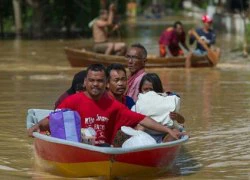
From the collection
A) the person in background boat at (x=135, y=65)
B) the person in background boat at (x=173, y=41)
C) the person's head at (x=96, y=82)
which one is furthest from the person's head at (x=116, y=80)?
the person in background boat at (x=173, y=41)

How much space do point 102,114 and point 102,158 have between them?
73 cm

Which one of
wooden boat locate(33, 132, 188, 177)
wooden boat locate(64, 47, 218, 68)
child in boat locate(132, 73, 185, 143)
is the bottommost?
wooden boat locate(64, 47, 218, 68)

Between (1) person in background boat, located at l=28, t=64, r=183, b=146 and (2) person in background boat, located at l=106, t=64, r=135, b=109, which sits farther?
(2) person in background boat, located at l=106, t=64, r=135, b=109

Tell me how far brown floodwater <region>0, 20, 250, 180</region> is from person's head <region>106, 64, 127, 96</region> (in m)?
1.03

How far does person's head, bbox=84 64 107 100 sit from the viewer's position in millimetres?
7930

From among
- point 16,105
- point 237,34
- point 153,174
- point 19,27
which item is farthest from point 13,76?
point 237,34

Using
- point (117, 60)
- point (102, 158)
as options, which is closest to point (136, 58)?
point (102, 158)

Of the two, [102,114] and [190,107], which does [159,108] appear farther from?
[190,107]

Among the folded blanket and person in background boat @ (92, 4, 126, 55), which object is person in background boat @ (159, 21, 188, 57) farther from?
the folded blanket

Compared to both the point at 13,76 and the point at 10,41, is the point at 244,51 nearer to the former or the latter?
the point at 13,76

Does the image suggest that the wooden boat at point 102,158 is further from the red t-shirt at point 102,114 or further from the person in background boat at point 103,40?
the person in background boat at point 103,40

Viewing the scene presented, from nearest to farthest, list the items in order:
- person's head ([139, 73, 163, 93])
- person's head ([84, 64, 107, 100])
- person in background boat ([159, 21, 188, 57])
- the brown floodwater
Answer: person's head ([84, 64, 107, 100]) → person's head ([139, 73, 163, 93]) → the brown floodwater → person in background boat ([159, 21, 188, 57])

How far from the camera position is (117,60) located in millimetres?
20094

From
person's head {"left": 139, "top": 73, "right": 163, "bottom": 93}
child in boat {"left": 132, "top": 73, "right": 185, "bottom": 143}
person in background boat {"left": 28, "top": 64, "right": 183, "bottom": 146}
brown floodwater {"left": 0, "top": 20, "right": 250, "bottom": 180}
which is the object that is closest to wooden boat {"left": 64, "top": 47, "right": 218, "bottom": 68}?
brown floodwater {"left": 0, "top": 20, "right": 250, "bottom": 180}
